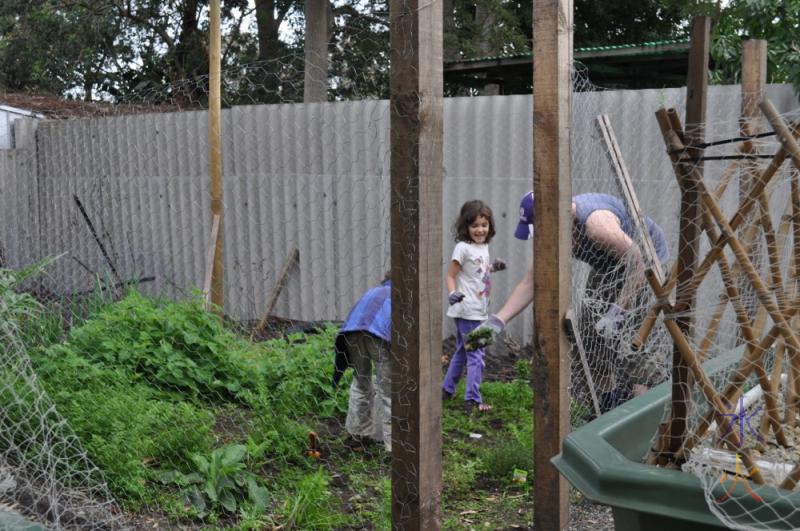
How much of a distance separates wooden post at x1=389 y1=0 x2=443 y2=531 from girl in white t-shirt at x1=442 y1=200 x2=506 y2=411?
298 centimetres

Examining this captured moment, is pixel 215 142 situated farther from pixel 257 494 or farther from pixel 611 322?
pixel 611 322

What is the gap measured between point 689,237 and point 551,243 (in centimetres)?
82

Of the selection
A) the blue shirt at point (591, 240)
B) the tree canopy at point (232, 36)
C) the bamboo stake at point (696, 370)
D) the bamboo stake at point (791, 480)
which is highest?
the tree canopy at point (232, 36)

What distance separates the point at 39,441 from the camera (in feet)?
11.8

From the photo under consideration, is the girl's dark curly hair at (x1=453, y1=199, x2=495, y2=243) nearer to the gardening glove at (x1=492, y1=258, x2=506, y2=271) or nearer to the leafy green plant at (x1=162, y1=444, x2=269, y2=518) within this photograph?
the gardening glove at (x1=492, y1=258, x2=506, y2=271)

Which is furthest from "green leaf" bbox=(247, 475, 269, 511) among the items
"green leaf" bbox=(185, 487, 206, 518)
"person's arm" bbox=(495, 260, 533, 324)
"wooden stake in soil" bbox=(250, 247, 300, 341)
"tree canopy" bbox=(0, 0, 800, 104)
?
"tree canopy" bbox=(0, 0, 800, 104)

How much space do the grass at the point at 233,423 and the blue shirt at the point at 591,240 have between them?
104cm

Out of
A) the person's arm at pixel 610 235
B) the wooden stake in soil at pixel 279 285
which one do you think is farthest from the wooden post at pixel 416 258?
the wooden stake in soil at pixel 279 285

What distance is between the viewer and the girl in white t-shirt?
5848mm

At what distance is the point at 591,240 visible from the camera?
15.3 ft

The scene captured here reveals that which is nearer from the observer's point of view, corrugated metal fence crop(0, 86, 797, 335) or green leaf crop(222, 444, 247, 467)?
green leaf crop(222, 444, 247, 467)

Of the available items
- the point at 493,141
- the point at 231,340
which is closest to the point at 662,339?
the point at 231,340

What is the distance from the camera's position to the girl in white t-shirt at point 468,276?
5.85m

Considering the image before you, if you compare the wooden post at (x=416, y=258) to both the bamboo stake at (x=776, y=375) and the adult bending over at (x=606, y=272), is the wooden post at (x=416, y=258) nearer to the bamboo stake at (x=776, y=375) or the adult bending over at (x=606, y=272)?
the bamboo stake at (x=776, y=375)
